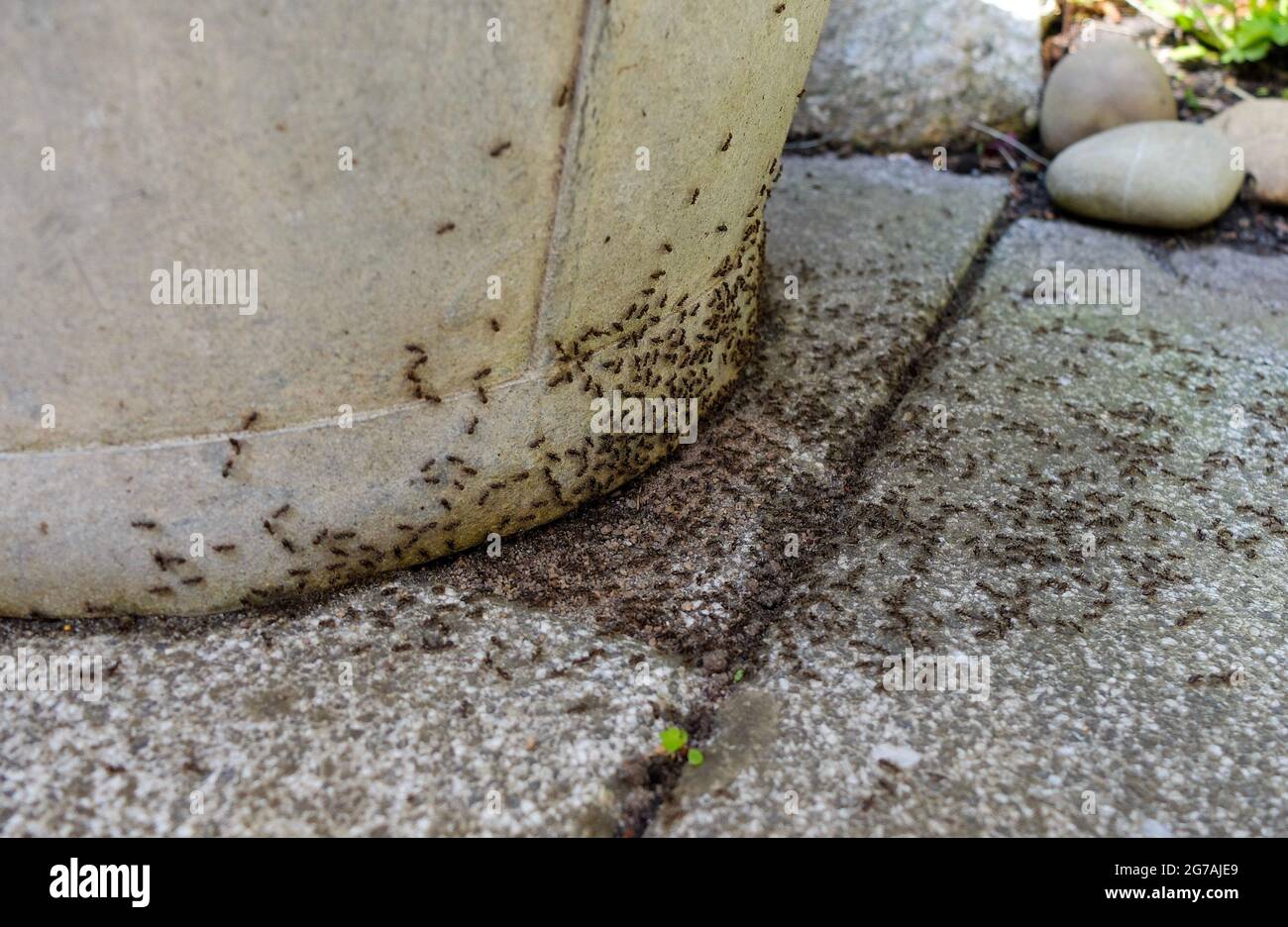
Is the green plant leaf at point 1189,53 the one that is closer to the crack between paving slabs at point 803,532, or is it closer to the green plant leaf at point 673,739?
the crack between paving slabs at point 803,532

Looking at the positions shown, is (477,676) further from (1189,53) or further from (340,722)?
(1189,53)

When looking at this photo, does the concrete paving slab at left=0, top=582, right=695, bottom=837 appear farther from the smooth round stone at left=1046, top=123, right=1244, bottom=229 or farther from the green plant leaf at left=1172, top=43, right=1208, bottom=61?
the green plant leaf at left=1172, top=43, right=1208, bottom=61

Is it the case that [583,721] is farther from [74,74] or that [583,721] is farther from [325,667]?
[74,74]

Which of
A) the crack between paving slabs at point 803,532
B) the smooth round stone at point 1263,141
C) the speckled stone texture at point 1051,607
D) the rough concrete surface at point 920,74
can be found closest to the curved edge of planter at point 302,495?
the crack between paving slabs at point 803,532

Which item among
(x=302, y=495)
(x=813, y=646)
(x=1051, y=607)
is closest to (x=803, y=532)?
(x=813, y=646)

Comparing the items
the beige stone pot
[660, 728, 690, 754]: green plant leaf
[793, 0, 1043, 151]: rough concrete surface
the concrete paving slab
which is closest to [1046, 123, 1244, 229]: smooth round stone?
[793, 0, 1043, 151]: rough concrete surface
